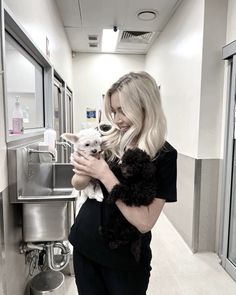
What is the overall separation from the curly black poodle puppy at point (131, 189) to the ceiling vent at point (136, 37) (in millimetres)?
3839

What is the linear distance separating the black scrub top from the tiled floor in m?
1.30

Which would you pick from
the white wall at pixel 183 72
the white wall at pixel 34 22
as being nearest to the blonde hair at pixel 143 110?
the white wall at pixel 34 22

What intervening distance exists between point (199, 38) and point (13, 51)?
1801mm

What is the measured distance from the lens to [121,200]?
2.82 ft

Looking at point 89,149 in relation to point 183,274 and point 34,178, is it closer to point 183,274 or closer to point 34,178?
point 34,178

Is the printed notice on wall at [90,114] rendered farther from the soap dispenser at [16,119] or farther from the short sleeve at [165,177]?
the short sleeve at [165,177]

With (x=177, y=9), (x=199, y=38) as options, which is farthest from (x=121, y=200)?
(x=177, y=9)

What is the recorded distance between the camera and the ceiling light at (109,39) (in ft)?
14.1

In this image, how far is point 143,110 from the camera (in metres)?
0.93

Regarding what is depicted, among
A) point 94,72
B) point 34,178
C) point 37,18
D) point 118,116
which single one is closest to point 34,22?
point 37,18

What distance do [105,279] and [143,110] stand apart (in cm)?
69

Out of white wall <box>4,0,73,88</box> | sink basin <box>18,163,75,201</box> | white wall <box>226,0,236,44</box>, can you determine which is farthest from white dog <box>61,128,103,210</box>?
white wall <box>226,0,236,44</box>

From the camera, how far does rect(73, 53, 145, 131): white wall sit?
554 centimetres

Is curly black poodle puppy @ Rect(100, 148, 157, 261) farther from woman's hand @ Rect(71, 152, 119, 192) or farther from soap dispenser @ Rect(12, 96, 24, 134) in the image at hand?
soap dispenser @ Rect(12, 96, 24, 134)
